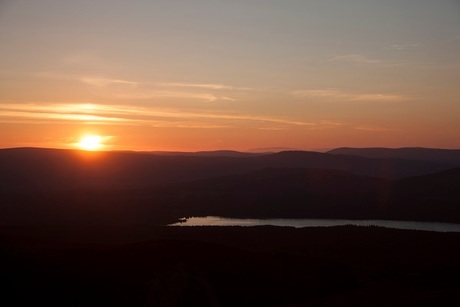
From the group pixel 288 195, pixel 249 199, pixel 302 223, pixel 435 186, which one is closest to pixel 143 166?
pixel 288 195

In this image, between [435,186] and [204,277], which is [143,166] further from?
[204,277]

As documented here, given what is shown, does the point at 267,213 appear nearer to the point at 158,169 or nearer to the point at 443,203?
the point at 443,203

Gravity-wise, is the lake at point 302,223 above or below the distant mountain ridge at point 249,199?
below

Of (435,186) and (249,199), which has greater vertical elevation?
(435,186)

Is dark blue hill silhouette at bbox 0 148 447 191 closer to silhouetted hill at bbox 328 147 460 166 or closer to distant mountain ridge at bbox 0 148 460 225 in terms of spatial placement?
distant mountain ridge at bbox 0 148 460 225

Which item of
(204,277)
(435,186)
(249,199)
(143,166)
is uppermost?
(204,277)

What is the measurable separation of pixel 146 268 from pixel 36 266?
3360mm

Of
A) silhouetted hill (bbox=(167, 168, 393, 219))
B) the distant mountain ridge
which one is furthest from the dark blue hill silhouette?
silhouetted hill (bbox=(167, 168, 393, 219))

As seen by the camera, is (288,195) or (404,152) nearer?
(288,195)

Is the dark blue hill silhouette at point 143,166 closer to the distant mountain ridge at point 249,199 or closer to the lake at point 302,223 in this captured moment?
the distant mountain ridge at point 249,199

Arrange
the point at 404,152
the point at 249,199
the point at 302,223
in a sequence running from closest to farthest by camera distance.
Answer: the point at 302,223 < the point at 249,199 < the point at 404,152

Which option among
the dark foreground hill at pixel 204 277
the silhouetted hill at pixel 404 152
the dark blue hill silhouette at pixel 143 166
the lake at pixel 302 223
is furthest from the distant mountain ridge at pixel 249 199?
the silhouetted hill at pixel 404 152

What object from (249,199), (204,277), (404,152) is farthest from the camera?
(404,152)

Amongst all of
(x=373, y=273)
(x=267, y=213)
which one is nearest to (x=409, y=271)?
(x=373, y=273)
